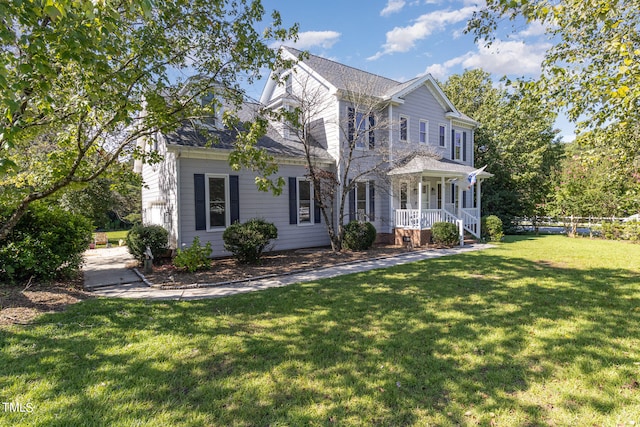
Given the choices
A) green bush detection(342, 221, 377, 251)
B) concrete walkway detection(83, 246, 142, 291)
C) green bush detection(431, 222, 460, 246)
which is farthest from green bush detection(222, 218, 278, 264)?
green bush detection(431, 222, 460, 246)

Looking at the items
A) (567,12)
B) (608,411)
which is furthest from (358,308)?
(567,12)

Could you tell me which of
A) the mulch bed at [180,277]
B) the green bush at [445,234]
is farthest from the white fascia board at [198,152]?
the green bush at [445,234]

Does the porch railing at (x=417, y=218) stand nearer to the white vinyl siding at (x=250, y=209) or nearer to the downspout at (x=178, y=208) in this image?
the white vinyl siding at (x=250, y=209)

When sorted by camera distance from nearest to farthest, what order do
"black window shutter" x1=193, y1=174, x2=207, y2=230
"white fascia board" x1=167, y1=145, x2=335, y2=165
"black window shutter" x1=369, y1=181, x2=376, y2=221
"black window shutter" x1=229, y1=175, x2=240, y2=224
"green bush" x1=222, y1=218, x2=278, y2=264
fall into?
"green bush" x1=222, y1=218, x2=278, y2=264, "white fascia board" x1=167, y1=145, x2=335, y2=165, "black window shutter" x1=193, y1=174, x2=207, y2=230, "black window shutter" x1=229, y1=175, x2=240, y2=224, "black window shutter" x1=369, y1=181, x2=376, y2=221

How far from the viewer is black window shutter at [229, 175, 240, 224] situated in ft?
35.4

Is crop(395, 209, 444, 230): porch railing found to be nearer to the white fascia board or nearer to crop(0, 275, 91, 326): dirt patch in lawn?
the white fascia board

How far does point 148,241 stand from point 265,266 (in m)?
3.60

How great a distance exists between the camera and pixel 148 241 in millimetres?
9266

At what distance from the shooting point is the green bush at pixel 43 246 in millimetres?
6160

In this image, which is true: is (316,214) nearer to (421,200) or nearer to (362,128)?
(362,128)

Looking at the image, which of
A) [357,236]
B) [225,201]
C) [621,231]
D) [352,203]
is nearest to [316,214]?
[352,203]

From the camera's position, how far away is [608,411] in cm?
271

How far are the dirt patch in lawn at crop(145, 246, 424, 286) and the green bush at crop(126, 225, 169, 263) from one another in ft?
1.59

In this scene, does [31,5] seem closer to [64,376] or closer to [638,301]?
[64,376]
